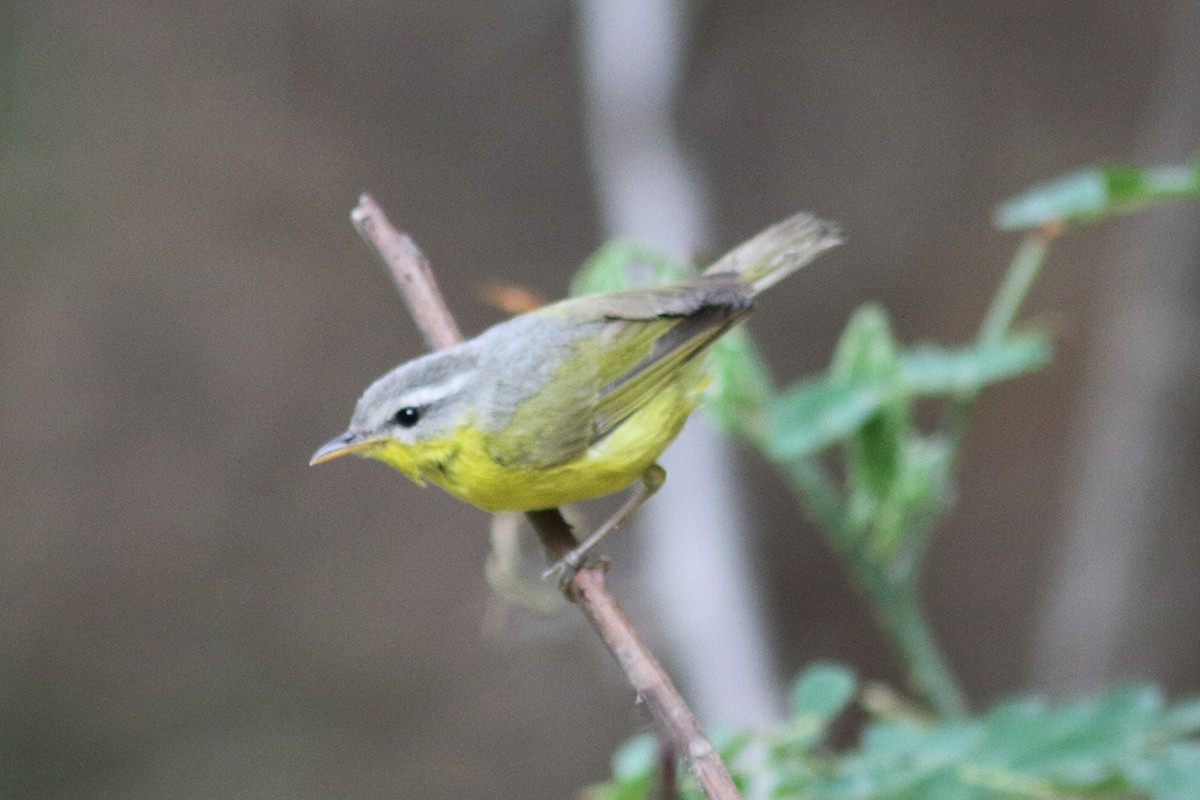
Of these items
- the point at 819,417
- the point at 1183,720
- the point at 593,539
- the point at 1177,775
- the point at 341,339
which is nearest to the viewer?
the point at 1177,775

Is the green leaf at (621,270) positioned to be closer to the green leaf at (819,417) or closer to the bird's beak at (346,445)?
the green leaf at (819,417)

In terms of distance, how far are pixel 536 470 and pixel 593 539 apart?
18 cm

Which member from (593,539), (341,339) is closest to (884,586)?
(593,539)

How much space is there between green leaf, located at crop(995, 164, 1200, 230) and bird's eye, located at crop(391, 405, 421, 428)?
3.81ft

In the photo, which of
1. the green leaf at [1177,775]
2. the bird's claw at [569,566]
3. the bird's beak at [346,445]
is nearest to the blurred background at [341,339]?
the bird's beak at [346,445]

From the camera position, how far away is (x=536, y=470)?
249 cm

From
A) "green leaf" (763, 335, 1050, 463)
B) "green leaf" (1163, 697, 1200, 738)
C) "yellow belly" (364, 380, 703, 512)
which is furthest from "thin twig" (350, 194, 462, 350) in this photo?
"green leaf" (1163, 697, 1200, 738)

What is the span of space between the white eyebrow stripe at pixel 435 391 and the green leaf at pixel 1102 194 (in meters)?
1.07

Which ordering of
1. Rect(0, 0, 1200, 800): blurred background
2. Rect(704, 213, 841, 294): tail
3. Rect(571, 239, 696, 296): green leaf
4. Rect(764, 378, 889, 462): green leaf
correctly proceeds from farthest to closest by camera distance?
1. Rect(0, 0, 1200, 800): blurred background
2. Rect(704, 213, 841, 294): tail
3. Rect(571, 239, 696, 296): green leaf
4. Rect(764, 378, 889, 462): green leaf

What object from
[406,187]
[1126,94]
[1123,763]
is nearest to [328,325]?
[406,187]

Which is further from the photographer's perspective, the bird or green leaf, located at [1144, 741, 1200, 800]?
the bird

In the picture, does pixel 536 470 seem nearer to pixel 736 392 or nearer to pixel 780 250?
pixel 736 392

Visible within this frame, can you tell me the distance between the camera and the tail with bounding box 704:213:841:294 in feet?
9.02

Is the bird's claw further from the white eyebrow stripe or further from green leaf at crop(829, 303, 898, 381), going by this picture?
green leaf at crop(829, 303, 898, 381)
